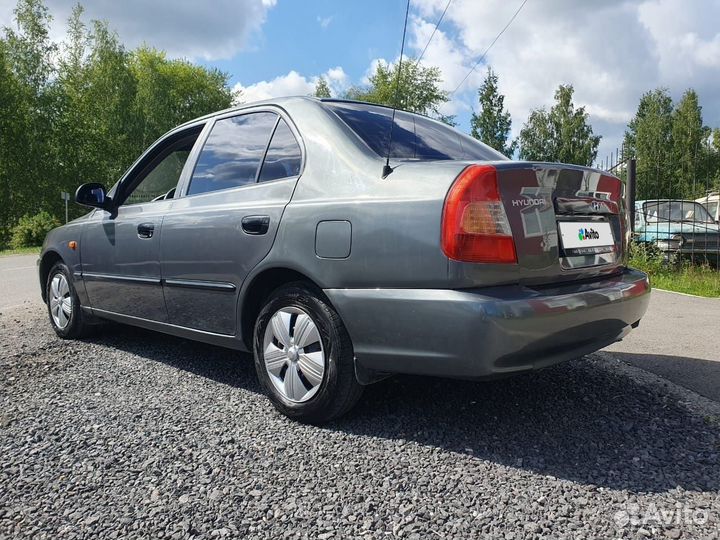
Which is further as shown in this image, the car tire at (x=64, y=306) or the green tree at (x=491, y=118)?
the green tree at (x=491, y=118)

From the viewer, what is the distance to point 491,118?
3622 cm

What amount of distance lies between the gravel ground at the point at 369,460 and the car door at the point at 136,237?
0.62 meters

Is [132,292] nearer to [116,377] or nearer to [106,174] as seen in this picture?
[116,377]

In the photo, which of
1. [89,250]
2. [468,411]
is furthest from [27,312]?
[468,411]

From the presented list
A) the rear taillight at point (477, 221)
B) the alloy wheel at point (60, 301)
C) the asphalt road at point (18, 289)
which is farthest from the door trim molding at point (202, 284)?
the asphalt road at point (18, 289)

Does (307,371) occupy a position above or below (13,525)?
above

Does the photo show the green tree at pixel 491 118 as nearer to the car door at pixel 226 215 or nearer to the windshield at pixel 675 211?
the windshield at pixel 675 211

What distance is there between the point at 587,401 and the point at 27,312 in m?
5.74

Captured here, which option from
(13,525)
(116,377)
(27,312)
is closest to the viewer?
(13,525)

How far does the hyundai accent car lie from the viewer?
2.22m

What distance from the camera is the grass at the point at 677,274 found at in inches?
316

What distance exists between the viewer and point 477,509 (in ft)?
6.42

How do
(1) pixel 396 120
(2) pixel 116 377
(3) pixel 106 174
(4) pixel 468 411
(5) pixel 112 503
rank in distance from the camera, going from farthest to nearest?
(3) pixel 106 174 < (2) pixel 116 377 < (1) pixel 396 120 < (4) pixel 468 411 < (5) pixel 112 503

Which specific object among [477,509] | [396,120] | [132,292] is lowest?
[477,509]
